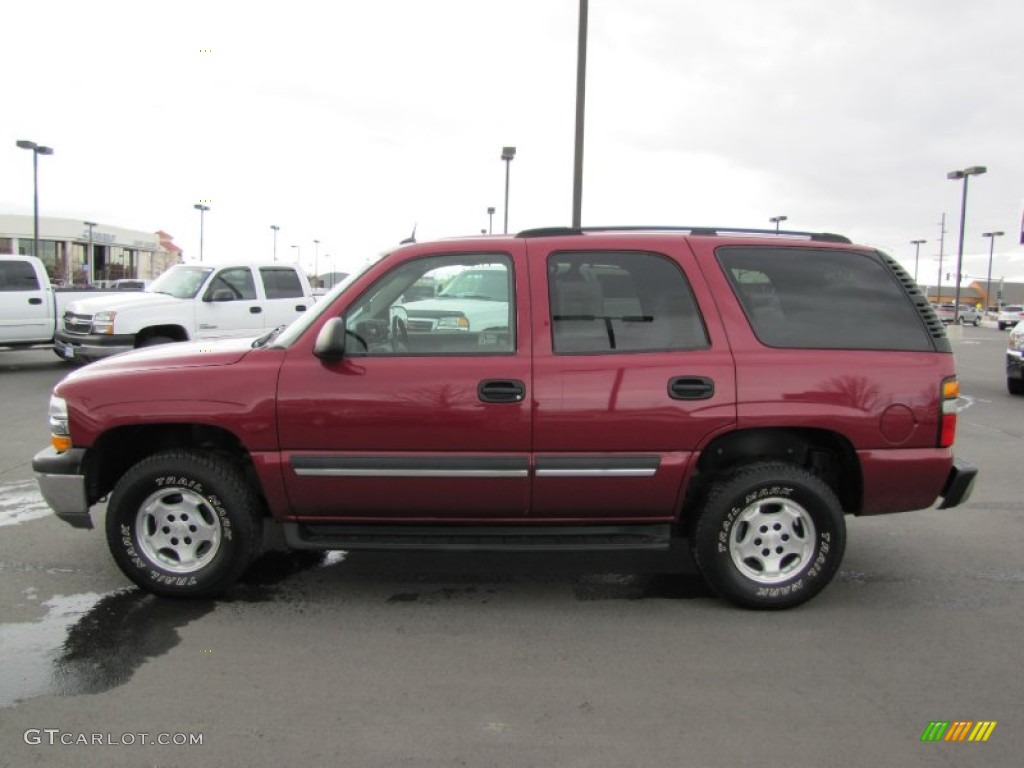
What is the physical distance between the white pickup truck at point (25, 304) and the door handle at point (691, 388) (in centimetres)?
1408

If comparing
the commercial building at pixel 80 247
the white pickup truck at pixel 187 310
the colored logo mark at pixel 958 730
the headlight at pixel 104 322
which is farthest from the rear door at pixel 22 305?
the commercial building at pixel 80 247

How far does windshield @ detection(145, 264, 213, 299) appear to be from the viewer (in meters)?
12.6

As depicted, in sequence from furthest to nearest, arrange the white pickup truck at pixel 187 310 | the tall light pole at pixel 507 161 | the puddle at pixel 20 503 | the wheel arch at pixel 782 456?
the tall light pole at pixel 507 161 < the white pickup truck at pixel 187 310 < the puddle at pixel 20 503 < the wheel arch at pixel 782 456

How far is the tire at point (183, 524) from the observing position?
4027 millimetres

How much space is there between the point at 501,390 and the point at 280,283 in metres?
10.4

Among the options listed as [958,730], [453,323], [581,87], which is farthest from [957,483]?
[581,87]

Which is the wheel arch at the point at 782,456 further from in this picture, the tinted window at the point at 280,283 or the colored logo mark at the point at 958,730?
the tinted window at the point at 280,283

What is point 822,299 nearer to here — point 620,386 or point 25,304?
point 620,386

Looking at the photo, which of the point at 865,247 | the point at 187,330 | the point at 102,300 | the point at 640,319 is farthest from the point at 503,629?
the point at 102,300

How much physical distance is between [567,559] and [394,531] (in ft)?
4.33

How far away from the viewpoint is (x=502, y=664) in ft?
11.6

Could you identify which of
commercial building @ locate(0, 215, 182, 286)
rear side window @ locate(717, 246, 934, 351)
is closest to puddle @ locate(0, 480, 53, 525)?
rear side window @ locate(717, 246, 934, 351)

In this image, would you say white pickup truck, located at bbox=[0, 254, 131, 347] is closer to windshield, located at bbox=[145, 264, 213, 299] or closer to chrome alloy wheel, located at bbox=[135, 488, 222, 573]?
windshield, located at bbox=[145, 264, 213, 299]

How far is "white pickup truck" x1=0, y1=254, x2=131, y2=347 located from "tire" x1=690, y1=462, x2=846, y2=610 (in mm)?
14149
